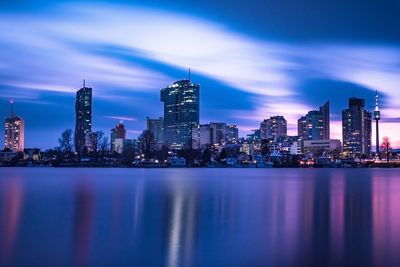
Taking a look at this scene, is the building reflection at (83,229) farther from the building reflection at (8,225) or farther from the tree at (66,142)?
the tree at (66,142)

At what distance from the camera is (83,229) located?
20609 millimetres

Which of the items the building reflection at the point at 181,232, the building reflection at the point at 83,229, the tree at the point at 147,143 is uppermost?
the tree at the point at 147,143

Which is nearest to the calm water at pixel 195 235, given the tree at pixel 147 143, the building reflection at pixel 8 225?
the building reflection at pixel 8 225

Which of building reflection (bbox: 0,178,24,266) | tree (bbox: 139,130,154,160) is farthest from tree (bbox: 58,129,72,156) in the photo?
building reflection (bbox: 0,178,24,266)

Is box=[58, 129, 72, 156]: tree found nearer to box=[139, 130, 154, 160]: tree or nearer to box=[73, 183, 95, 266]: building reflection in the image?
box=[139, 130, 154, 160]: tree

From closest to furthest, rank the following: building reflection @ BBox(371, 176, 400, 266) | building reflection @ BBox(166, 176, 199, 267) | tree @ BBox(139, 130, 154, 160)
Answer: building reflection @ BBox(166, 176, 199, 267), building reflection @ BBox(371, 176, 400, 266), tree @ BBox(139, 130, 154, 160)

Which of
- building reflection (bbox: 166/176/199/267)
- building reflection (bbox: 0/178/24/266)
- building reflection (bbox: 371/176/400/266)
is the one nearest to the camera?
building reflection (bbox: 166/176/199/267)

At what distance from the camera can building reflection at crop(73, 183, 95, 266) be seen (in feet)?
48.9

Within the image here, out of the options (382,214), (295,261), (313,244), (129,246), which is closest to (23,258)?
(129,246)

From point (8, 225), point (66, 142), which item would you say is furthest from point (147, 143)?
point (8, 225)

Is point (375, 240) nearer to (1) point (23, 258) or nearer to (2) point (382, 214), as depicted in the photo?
(2) point (382, 214)

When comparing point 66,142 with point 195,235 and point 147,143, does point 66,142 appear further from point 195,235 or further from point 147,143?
point 195,235

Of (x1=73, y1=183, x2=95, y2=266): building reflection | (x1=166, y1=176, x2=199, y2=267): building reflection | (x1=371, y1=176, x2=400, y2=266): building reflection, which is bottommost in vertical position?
(x1=371, y1=176, x2=400, y2=266): building reflection

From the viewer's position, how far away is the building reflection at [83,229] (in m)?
14.9
